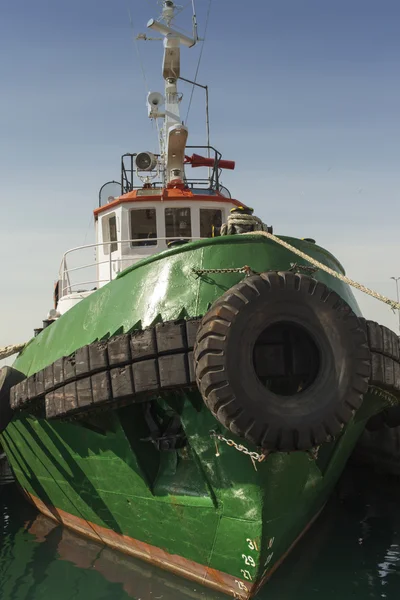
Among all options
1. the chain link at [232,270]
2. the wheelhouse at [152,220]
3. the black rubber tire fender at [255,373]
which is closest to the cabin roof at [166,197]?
the wheelhouse at [152,220]

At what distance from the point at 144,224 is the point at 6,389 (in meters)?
4.01

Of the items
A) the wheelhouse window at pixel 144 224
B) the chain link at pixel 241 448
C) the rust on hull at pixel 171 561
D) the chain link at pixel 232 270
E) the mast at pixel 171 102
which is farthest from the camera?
the mast at pixel 171 102

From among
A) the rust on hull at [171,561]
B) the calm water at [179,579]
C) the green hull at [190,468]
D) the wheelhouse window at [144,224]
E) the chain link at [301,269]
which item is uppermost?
the wheelhouse window at [144,224]

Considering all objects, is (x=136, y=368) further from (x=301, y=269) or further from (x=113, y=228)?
(x=113, y=228)

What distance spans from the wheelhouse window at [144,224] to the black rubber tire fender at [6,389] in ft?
10.6

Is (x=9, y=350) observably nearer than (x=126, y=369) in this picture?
No

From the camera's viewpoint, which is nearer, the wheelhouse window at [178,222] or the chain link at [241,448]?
the chain link at [241,448]

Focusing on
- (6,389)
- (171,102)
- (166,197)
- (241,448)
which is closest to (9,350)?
(6,389)

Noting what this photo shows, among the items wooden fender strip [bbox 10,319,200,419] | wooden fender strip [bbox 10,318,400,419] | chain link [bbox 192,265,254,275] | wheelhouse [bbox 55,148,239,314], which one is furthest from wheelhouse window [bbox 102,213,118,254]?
chain link [bbox 192,265,254,275]

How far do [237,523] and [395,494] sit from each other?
20.3 ft

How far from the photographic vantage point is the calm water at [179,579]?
6258 millimetres

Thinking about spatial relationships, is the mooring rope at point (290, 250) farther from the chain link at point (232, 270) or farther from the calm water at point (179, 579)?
the calm water at point (179, 579)

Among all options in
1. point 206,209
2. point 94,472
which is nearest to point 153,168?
point 206,209

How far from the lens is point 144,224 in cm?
1009
